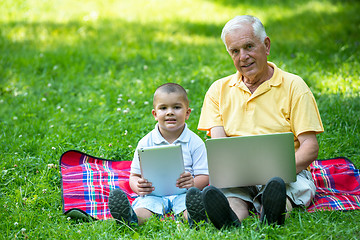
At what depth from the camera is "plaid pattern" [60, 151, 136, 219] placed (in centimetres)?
404

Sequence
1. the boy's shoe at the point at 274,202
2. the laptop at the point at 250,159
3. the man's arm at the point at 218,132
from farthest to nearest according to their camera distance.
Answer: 1. the man's arm at the point at 218,132
2. the laptop at the point at 250,159
3. the boy's shoe at the point at 274,202

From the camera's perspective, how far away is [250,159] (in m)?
3.29

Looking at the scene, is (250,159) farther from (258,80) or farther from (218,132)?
(258,80)

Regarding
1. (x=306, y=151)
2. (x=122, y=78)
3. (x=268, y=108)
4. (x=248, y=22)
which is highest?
(x=122, y=78)

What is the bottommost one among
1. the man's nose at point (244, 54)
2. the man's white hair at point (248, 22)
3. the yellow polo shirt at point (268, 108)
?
the yellow polo shirt at point (268, 108)

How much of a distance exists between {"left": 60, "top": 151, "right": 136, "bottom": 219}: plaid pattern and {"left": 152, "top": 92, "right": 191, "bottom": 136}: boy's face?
780 millimetres

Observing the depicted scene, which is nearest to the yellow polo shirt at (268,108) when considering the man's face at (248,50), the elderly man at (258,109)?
the elderly man at (258,109)

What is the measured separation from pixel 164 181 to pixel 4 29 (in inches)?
272

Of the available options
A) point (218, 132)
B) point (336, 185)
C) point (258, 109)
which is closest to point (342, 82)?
point (336, 185)

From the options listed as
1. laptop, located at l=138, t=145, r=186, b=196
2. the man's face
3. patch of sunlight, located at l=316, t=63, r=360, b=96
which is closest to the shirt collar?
laptop, located at l=138, t=145, r=186, b=196

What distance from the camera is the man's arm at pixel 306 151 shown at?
3576 mm

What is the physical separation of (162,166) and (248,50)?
3.67 ft

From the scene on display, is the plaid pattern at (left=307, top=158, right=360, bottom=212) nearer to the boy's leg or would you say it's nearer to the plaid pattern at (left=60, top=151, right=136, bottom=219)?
the boy's leg

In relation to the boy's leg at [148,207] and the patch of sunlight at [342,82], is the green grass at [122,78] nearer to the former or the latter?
the patch of sunlight at [342,82]
